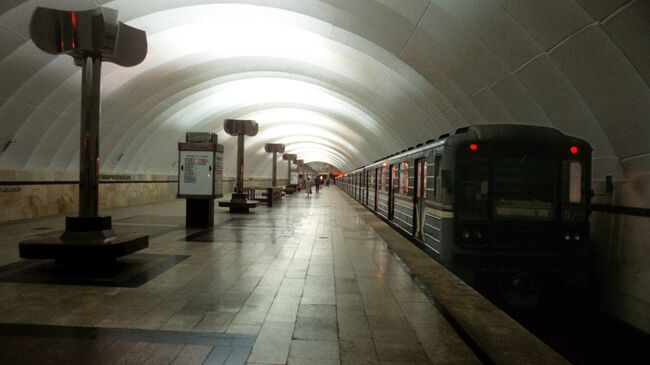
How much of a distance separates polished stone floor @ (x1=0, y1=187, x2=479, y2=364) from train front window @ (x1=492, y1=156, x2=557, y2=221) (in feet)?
5.95

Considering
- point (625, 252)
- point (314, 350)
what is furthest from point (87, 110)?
point (625, 252)

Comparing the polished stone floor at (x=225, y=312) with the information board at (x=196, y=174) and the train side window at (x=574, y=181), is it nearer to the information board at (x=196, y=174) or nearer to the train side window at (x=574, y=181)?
the train side window at (x=574, y=181)

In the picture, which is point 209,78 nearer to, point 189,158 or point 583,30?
point 189,158

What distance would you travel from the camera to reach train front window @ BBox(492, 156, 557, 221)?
6543mm

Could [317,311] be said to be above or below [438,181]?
below

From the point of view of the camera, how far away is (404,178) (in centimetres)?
1230

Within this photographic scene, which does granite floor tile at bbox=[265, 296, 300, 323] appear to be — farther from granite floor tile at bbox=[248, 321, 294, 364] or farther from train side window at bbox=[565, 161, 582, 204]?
train side window at bbox=[565, 161, 582, 204]

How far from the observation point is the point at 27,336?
386cm

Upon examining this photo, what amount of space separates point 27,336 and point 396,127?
1854cm

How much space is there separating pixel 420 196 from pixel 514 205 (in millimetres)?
3512

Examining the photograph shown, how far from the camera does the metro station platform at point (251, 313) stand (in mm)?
3662

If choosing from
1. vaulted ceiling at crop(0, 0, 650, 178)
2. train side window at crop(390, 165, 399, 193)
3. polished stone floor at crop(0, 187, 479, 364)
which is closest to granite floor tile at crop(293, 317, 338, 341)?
polished stone floor at crop(0, 187, 479, 364)

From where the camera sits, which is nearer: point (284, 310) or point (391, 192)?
point (284, 310)

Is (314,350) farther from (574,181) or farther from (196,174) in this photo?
(196,174)
